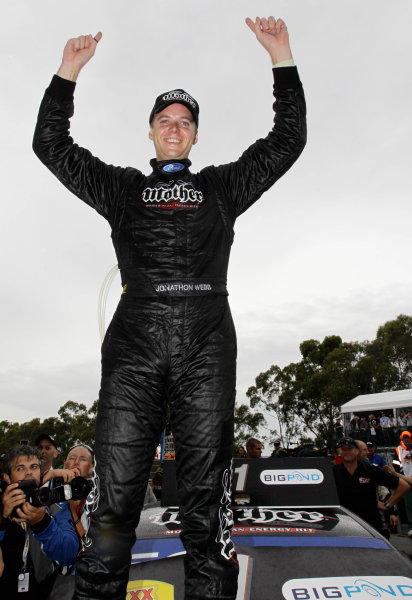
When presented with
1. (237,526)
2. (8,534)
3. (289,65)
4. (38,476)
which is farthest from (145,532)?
(289,65)

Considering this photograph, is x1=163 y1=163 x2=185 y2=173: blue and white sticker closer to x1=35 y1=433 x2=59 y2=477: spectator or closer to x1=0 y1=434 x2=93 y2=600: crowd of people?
x1=0 y1=434 x2=93 y2=600: crowd of people

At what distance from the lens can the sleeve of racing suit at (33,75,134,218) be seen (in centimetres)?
206

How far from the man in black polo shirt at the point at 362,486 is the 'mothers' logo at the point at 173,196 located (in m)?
4.67

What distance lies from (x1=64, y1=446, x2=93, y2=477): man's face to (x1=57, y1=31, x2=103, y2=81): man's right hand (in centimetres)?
346

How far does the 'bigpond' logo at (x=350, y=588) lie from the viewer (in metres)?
1.79

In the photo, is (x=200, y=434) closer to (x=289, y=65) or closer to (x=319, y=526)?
(x=319, y=526)

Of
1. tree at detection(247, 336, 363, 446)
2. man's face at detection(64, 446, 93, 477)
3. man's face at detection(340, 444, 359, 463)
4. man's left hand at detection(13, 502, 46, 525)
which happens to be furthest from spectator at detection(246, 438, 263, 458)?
tree at detection(247, 336, 363, 446)

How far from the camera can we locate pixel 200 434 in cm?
160

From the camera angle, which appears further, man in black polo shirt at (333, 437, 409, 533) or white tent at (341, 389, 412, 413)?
white tent at (341, 389, 412, 413)

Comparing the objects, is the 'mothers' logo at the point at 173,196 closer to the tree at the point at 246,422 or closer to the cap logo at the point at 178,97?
the cap logo at the point at 178,97

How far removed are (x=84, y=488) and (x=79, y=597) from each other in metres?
0.55

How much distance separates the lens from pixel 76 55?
7.09 feet

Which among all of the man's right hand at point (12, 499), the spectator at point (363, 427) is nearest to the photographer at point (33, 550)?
the man's right hand at point (12, 499)

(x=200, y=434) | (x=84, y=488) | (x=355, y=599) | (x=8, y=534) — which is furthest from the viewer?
(x=8, y=534)
